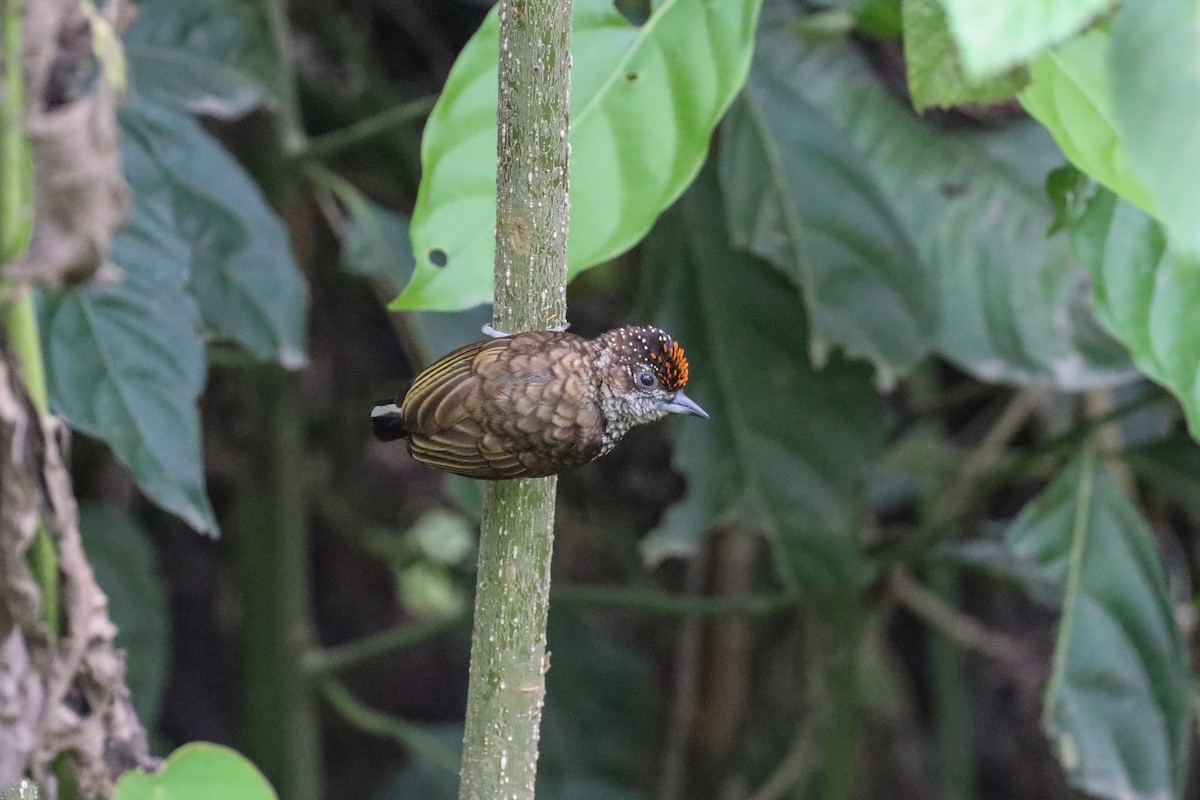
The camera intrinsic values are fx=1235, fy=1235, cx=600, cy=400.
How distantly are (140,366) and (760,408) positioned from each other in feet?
2.85

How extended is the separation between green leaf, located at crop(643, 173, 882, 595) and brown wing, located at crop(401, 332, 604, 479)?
829mm

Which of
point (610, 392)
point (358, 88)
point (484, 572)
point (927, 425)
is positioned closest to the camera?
point (484, 572)

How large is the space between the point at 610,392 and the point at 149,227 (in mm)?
621

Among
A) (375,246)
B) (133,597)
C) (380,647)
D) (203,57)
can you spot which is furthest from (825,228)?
(133,597)

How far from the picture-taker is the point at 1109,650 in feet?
5.35

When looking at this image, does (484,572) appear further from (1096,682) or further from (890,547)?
(890,547)

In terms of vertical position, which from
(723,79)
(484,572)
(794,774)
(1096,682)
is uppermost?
(723,79)

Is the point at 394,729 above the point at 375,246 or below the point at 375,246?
below

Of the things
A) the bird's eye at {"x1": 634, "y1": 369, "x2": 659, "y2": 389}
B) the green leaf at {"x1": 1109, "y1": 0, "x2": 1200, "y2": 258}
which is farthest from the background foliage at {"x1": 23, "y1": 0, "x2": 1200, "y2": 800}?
the bird's eye at {"x1": 634, "y1": 369, "x2": 659, "y2": 389}

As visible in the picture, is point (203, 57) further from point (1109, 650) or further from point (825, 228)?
point (1109, 650)

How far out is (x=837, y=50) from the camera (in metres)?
1.83

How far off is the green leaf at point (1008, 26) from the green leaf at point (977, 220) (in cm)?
113

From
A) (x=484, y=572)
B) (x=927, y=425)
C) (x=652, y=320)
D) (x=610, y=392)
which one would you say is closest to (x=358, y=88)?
(x=652, y=320)

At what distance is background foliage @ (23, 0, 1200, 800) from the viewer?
0.99 m
